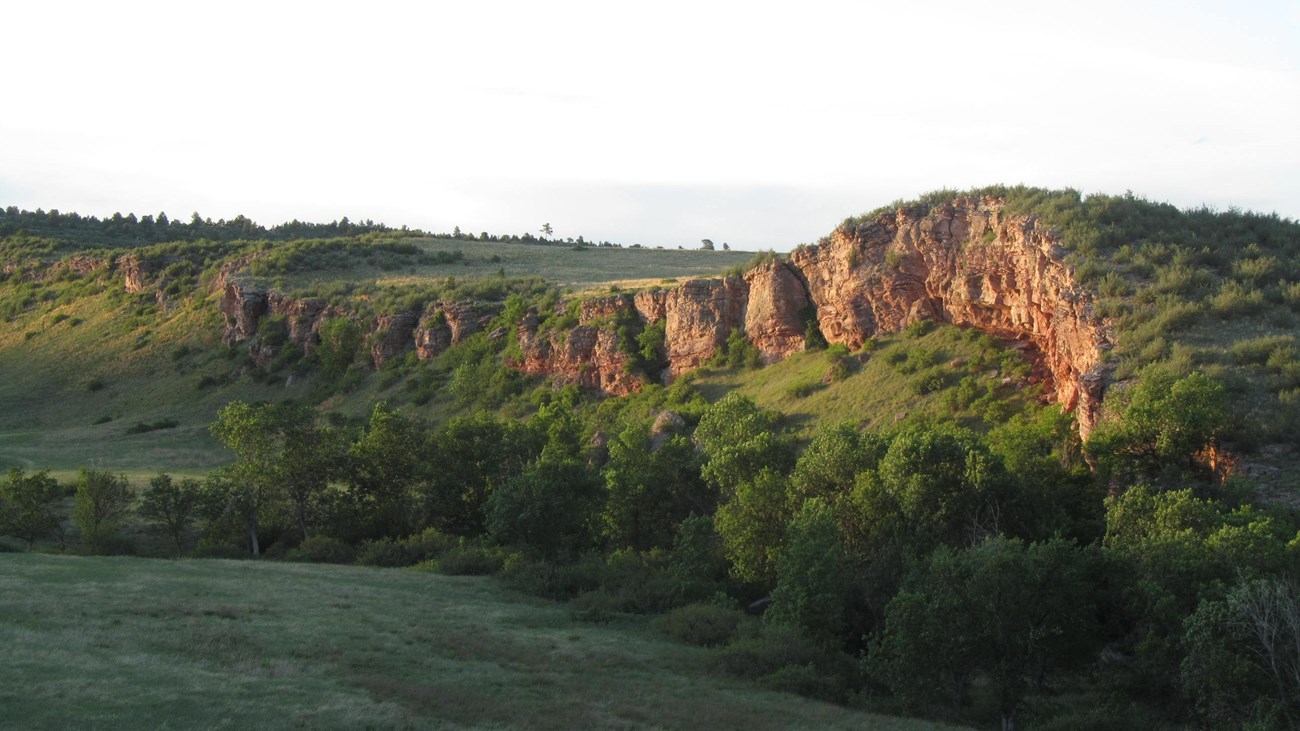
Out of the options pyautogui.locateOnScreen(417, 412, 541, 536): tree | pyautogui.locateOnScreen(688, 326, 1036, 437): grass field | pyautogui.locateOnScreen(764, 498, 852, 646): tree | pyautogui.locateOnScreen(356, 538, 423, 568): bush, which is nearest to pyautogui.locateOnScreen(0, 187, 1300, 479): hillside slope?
pyautogui.locateOnScreen(688, 326, 1036, 437): grass field

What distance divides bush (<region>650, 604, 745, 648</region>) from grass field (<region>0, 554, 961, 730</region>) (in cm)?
81

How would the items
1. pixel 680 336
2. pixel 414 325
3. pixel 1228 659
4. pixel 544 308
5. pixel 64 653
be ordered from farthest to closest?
pixel 414 325 < pixel 544 308 < pixel 680 336 < pixel 1228 659 < pixel 64 653

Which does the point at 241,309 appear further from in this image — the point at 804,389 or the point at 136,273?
the point at 804,389

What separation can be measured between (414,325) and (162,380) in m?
20.9

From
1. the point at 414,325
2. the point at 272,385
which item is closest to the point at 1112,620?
the point at 414,325

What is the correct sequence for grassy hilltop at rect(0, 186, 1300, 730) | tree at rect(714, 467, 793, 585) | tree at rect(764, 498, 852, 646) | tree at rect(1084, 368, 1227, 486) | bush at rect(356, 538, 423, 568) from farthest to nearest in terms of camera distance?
bush at rect(356, 538, 423, 568)
tree at rect(714, 467, 793, 585)
tree at rect(1084, 368, 1227, 486)
tree at rect(764, 498, 852, 646)
grassy hilltop at rect(0, 186, 1300, 730)

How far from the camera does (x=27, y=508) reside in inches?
1700

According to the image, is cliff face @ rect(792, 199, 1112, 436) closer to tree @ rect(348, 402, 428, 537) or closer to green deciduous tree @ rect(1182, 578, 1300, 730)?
green deciduous tree @ rect(1182, 578, 1300, 730)

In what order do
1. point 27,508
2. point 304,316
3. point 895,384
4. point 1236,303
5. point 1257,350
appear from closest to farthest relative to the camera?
point 1257,350 → point 1236,303 → point 27,508 → point 895,384 → point 304,316

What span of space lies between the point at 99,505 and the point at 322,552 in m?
8.97

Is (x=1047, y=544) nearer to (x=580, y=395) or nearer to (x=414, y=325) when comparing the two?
(x=580, y=395)

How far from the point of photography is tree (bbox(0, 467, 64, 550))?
42531 mm

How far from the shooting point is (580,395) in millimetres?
64000

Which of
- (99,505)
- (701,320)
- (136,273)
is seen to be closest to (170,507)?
(99,505)
